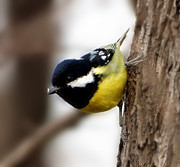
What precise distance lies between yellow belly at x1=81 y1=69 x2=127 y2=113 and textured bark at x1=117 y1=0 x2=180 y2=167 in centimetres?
14

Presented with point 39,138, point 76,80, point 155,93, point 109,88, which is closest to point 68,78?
point 76,80

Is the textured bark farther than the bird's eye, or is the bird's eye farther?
the bird's eye

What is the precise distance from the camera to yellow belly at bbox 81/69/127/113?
3.17 metres

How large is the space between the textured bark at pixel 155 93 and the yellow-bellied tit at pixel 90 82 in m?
0.18

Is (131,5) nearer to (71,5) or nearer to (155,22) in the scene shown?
(71,5)

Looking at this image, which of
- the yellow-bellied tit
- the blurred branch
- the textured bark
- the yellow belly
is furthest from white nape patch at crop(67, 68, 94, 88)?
the blurred branch

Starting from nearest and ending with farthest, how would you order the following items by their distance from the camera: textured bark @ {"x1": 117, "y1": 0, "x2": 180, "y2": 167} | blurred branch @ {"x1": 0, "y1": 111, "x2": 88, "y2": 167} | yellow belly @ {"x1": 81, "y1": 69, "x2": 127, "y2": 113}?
textured bark @ {"x1": 117, "y1": 0, "x2": 180, "y2": 167}
yellow belly @ {"x1": 81, "y1": 69, "x2": 127, "y2": 113}
blurred branch @ {"x1": 0, "y1": 111, "x2": 88, "y2": 167}

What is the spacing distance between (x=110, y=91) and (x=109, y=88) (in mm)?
23

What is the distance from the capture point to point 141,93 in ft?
9.34

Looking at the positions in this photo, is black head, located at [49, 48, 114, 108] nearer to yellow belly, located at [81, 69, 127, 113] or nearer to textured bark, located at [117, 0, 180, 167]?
yellow belly, located at [81, 69, 127, 113]

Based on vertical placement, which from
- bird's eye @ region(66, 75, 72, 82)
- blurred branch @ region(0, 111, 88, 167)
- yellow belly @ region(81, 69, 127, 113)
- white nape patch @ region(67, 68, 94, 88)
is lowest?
blurred branch @ region(0, 111, 88, 167)

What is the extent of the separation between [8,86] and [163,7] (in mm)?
3735

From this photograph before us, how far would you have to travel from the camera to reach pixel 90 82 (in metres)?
3.25

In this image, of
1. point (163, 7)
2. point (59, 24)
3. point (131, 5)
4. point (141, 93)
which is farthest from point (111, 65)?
point (59, 24)
